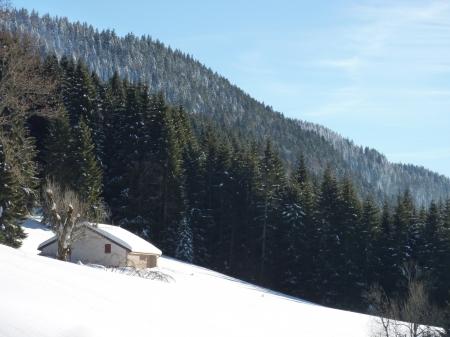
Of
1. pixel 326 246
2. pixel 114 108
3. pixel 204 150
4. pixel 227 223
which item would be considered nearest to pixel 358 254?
pixel 326 246

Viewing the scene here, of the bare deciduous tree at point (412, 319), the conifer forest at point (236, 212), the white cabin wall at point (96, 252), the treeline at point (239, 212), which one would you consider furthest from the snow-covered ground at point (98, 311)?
the treeline at point (239, 212)

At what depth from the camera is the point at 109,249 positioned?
155 ft

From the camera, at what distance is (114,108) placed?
215 ft

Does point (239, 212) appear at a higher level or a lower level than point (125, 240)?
higher

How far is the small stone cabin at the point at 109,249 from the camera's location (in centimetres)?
4656

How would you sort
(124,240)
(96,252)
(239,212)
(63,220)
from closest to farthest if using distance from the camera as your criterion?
1. (63,220)
2. (124,240)
3. (96,252)
4. (239,212)

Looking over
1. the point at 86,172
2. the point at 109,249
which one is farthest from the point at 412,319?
the point at 86,172

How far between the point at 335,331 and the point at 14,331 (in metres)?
25.6

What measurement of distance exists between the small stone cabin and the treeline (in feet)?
35.6

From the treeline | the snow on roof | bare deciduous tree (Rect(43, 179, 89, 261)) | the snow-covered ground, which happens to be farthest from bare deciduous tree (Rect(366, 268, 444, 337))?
bare deciduous tree (Rect(43, 179, 89, 261))

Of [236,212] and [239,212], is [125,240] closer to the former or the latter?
[236,212]

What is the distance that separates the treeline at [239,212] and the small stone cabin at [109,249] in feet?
35.6

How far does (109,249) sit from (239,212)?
23.6 meters

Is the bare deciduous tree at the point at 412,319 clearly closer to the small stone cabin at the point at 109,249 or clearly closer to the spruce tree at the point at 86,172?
the small stone cabin at the point at 109,249
